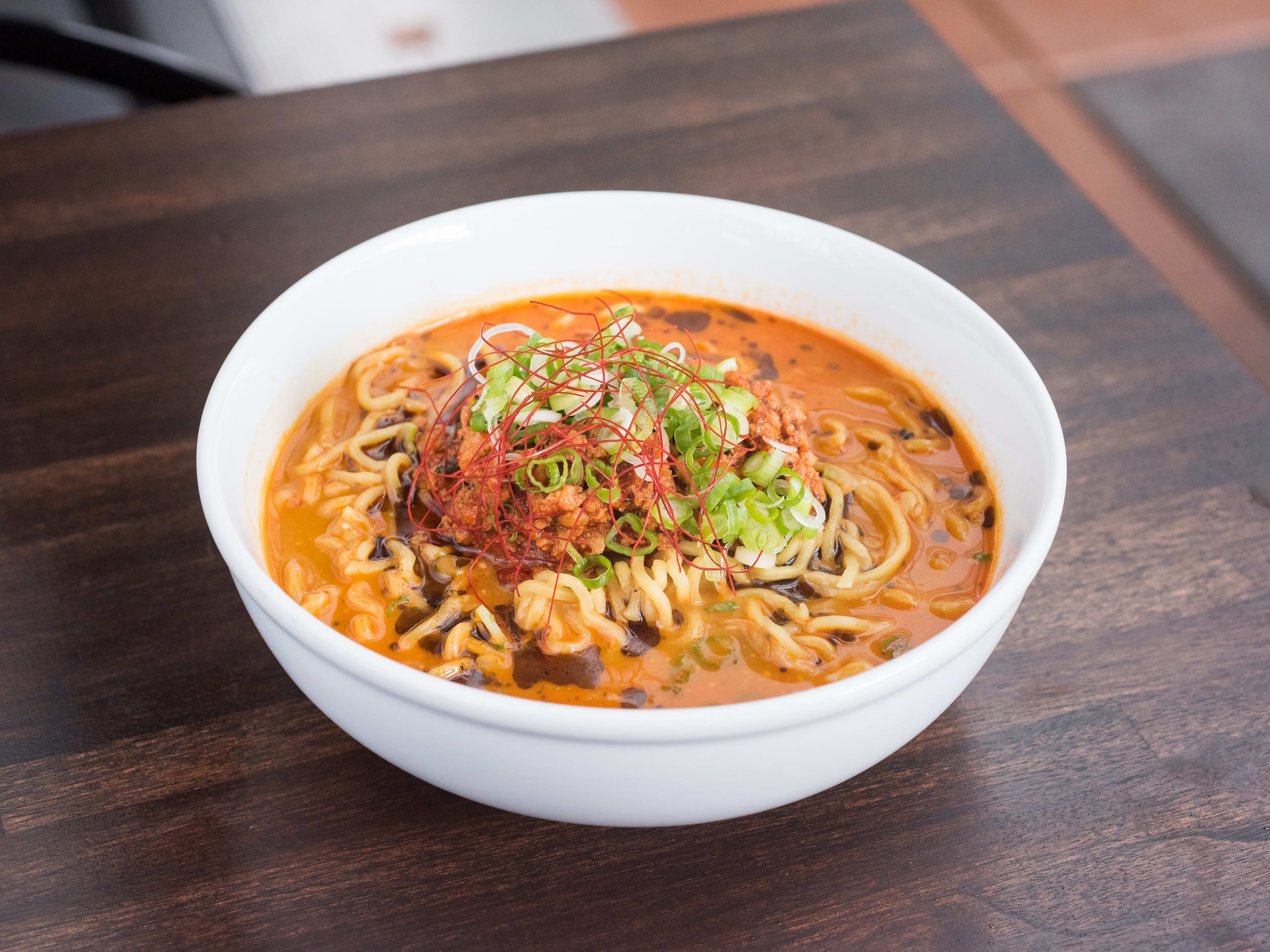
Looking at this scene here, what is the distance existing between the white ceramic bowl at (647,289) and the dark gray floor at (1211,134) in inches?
154

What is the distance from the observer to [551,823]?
2.02 metres

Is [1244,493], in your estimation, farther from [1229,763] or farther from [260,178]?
[260,178]

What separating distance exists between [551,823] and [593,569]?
53cm

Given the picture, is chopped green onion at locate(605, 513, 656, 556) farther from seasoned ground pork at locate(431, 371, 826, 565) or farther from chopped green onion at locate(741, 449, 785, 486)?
chopped green onion at locate(741, 449, 785, 486)

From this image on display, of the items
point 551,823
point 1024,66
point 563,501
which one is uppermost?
point 563,501

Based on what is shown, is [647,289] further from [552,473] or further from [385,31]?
[385,31]

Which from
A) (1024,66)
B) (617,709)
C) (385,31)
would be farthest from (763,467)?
(385,31)

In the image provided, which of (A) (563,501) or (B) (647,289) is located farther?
(B) (647,289)

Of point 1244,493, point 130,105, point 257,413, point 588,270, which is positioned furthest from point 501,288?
point 130,105

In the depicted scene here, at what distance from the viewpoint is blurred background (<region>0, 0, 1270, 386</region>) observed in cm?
443

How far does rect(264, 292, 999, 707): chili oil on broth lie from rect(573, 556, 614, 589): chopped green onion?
0.14 m

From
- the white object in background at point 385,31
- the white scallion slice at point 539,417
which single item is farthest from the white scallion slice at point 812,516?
the white object in background at point 385,31

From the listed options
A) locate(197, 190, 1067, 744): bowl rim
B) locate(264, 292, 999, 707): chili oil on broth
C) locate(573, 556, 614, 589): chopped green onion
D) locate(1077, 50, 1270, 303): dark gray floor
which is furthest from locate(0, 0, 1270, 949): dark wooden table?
locate(1077, 50, 1270, 303): dark gray floor

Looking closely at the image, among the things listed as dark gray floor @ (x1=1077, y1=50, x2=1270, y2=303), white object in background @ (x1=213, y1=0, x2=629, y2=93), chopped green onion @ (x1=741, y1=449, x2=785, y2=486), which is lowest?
dark gray floor @ (x1=1077, y1=50, x2=1270, y2=303)
